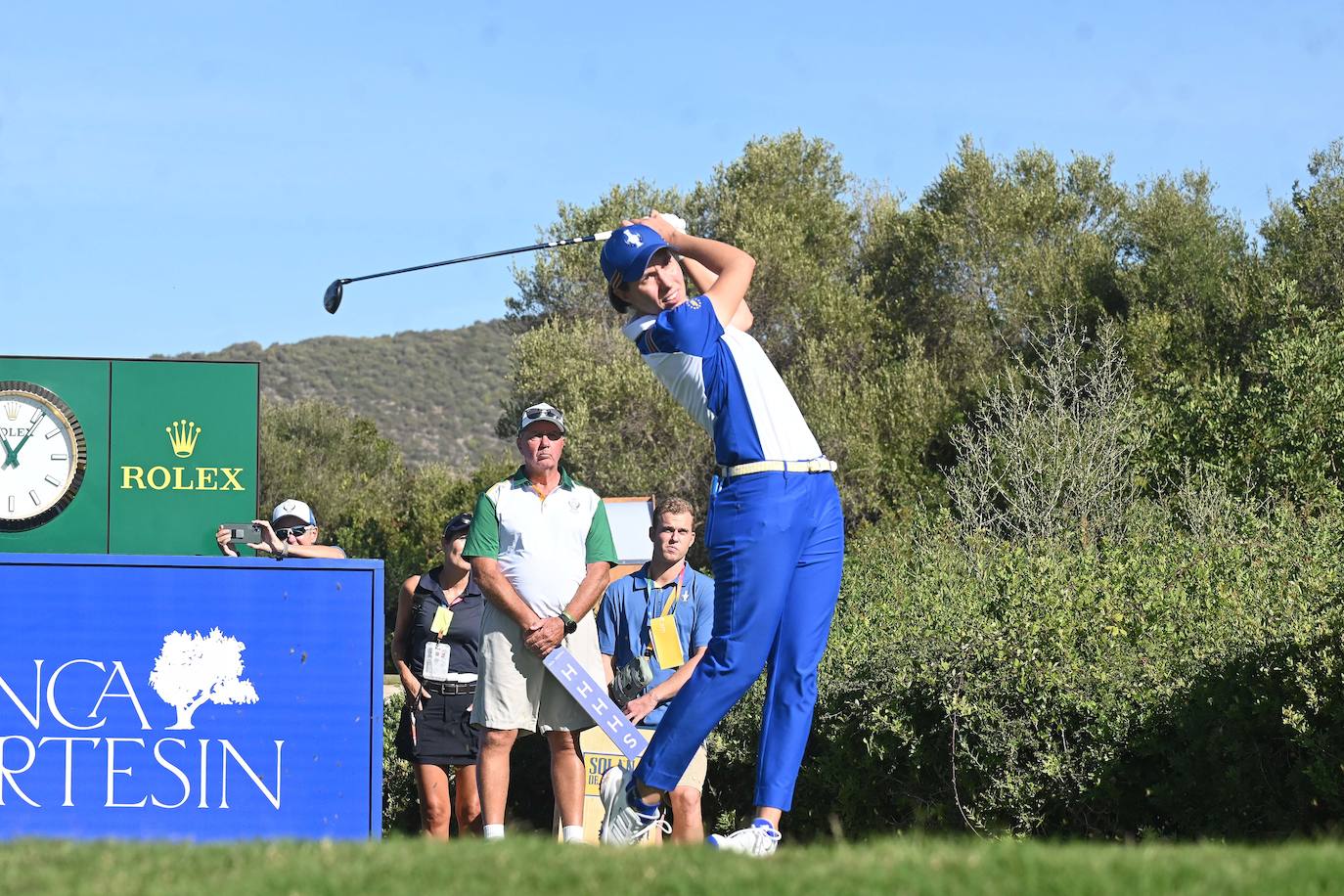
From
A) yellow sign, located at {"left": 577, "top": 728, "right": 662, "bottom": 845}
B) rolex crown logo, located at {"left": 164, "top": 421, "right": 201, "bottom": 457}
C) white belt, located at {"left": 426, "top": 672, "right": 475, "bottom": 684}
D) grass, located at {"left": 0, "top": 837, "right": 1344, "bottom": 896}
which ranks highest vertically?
A: rolex crown logo, located at {"left": 164, "top": 421, "right": 201, "bottom": 457}

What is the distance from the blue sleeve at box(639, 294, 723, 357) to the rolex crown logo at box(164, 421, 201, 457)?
6.49 metres

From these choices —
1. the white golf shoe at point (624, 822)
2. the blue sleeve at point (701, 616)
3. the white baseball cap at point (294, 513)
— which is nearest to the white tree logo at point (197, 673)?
the white baseball cap at point (294, 513)

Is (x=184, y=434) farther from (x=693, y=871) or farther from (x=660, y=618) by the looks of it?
(x=693, y=871)

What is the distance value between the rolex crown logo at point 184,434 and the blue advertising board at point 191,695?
11.9 ft

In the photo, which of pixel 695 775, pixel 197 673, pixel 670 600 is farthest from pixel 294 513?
pixel 695 775

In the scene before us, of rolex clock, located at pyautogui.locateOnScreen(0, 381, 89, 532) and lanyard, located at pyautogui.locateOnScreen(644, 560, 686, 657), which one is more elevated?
rolex clock, located at pyautogui.locateOnScreen(0, 381, 89, 532)

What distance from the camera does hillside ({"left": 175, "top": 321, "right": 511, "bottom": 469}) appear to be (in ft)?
313

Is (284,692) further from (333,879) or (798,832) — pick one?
(333,879)

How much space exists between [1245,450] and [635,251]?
2455cm

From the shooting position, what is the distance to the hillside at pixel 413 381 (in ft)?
313

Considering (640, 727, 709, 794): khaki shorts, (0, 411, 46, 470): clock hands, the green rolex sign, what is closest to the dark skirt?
(640, 727, 709, 794): khaki shorts

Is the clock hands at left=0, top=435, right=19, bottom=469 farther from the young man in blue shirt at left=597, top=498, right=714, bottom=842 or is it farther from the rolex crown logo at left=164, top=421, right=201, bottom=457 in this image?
the young man in blue shirt at left=597, top=498, right=714, bottom=842

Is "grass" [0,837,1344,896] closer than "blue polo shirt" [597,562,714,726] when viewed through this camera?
Yes

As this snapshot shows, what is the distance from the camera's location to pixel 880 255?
47094 mm
